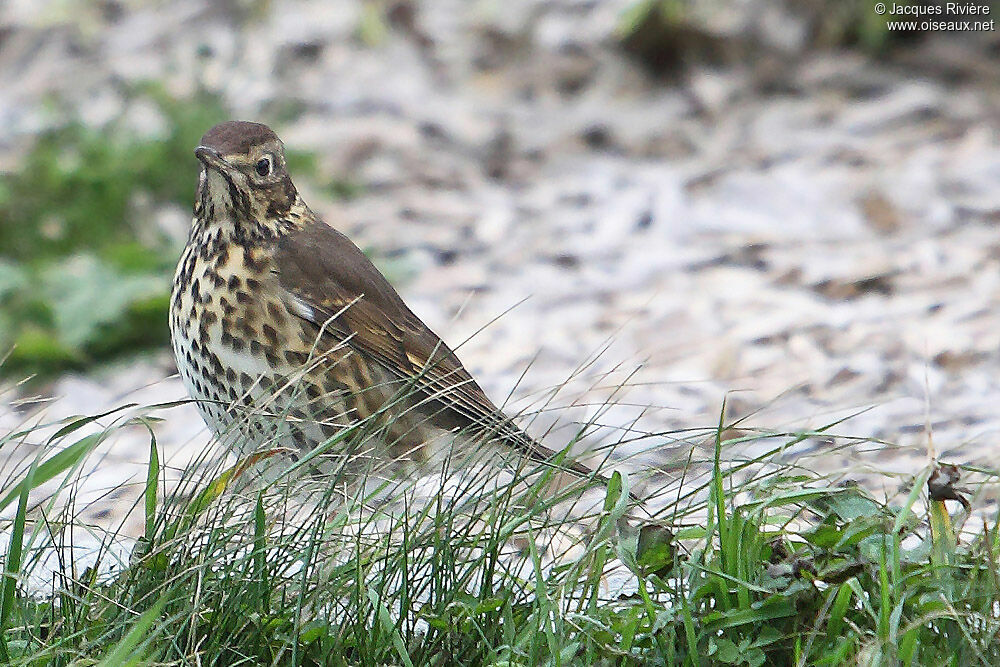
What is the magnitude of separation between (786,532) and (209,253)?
5.90ft

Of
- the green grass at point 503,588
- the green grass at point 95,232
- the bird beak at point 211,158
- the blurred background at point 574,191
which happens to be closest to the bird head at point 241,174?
the bird beak at point 211,158

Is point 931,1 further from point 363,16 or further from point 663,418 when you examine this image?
point 663,418

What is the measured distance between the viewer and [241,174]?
367cm

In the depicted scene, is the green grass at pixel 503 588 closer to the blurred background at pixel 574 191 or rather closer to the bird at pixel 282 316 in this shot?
the bird at pixel 282 316

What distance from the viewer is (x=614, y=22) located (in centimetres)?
732

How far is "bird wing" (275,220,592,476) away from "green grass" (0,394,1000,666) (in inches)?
39.8

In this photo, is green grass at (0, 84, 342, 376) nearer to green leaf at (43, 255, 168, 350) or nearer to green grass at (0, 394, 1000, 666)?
green leaf at (43, 255, 168, 350)

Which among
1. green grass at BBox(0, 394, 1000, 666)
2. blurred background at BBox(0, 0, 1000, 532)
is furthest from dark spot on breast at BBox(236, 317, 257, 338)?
green grass at BBox(0, 394, 1000, 666)

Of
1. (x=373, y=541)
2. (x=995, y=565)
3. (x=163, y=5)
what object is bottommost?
(x=995, y=565)

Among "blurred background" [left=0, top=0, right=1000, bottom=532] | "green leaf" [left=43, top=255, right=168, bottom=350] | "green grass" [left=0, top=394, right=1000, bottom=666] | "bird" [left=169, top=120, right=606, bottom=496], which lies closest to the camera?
"green grass" [left=0, top=394, right=1000, bottom=666]

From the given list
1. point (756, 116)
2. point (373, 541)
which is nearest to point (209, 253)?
point (373, 541)

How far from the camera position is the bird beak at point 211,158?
354 centimetres

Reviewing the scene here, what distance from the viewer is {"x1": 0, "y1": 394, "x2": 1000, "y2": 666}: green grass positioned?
2.34m

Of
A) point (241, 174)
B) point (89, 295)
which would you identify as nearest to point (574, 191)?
point (89, 295)
